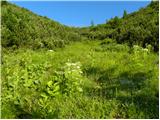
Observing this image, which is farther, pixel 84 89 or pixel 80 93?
pixel 84 89

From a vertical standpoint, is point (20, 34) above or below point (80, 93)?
above

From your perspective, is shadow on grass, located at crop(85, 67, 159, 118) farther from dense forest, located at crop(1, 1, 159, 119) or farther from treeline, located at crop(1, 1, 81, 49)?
treeline, located at crop(1, 1, 81, 49)

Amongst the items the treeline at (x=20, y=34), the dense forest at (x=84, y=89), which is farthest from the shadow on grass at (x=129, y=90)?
Result: the treeline at (x=20, y=34)

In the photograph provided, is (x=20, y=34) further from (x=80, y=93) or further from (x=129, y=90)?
(x=129, y=90)

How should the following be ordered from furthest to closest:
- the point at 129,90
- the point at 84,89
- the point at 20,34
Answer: the point at 20,34 → the point at 84,89 → the point at 129,90

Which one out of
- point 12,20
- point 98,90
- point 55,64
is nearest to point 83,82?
point 98,90

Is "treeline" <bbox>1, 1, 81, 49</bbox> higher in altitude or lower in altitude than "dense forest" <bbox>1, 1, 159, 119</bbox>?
higher

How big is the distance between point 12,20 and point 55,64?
515cm

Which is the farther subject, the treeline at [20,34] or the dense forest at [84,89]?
the treeline at [20,34]

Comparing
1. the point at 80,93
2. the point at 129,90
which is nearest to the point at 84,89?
the point at 80,93

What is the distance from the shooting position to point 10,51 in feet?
41.5

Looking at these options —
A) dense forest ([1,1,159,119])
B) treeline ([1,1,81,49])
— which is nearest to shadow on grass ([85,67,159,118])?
dense forest ([1,1,159,119])

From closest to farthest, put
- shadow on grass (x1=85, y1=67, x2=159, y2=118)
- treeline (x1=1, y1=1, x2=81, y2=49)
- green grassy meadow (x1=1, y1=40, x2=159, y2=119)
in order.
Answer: green grassy meadow (x1=1, y1=40, x2=159, y2=119) → shadow on grass (x1=85, y1=67, x2=159, y2=118) → treeline (x1=1, y1=1, x2=81, y2=49)

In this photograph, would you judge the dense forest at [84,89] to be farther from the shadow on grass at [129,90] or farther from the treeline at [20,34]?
the treeline at [20,34]
